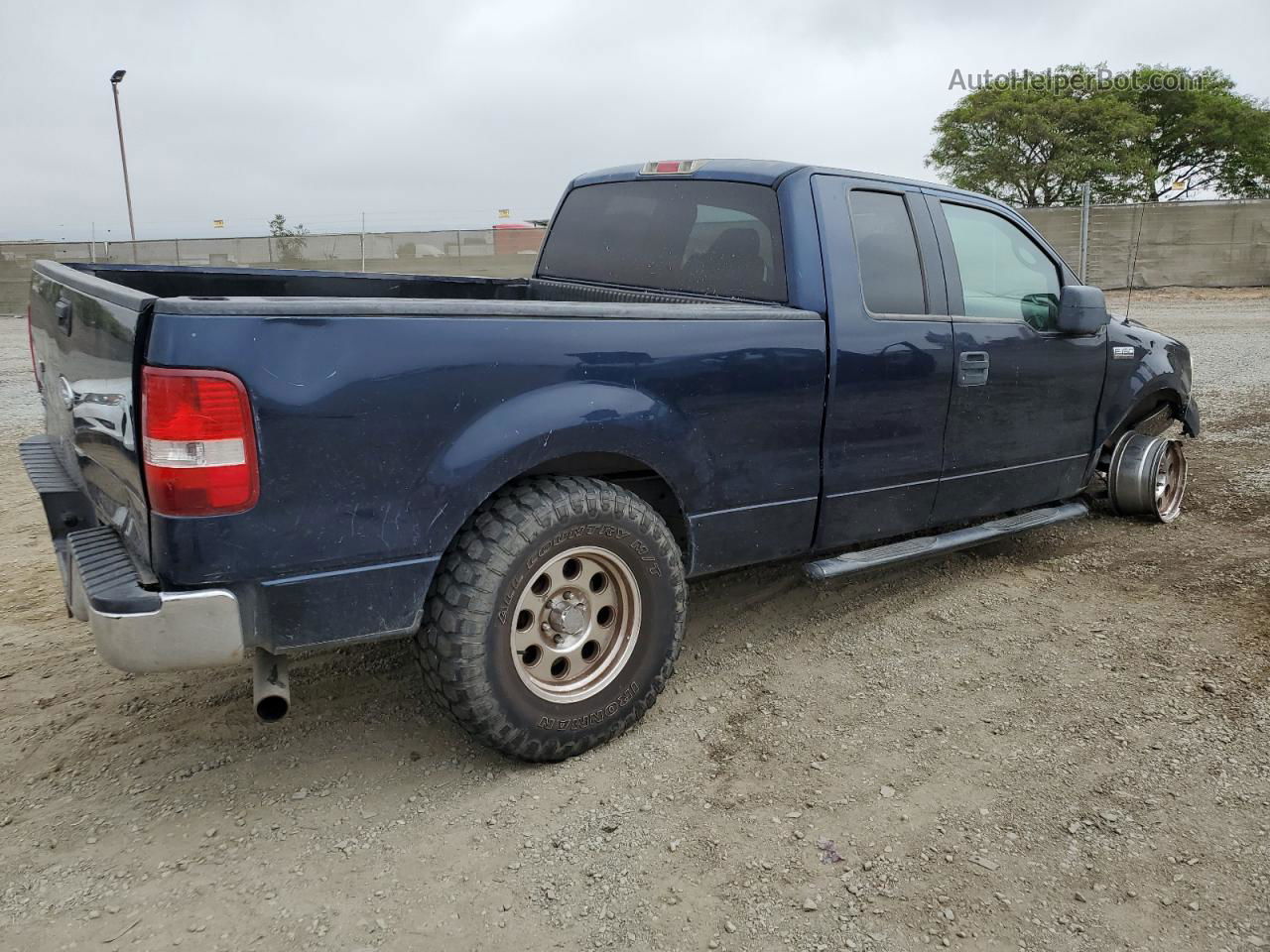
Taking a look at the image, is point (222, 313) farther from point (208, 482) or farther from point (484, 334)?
point (484, 334)

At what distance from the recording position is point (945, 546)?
4.18 meters

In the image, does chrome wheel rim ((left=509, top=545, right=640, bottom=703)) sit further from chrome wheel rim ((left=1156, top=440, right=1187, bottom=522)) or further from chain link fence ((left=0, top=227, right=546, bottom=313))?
chain link fence ((left=0, top=227, right=546, bottom=313))

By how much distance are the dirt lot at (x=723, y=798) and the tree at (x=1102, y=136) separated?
3625 centimetres

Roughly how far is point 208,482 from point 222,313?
40cm

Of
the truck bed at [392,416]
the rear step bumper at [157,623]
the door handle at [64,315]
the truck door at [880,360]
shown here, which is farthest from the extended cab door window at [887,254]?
the door handle at [64,315]

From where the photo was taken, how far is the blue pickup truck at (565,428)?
2.43 metres

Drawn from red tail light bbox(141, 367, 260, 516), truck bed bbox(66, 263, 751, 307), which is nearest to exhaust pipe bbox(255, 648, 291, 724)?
red tail light bbox(141, 367, 260, 516)

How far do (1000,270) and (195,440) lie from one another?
3.50m

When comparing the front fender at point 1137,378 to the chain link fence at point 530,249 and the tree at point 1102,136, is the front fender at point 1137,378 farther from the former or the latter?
the tree at point 1102,136

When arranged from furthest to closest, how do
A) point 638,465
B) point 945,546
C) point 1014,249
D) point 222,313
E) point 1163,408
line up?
point 1163,408
point 1014,249
point 945,546
point 638,465
point 222,313

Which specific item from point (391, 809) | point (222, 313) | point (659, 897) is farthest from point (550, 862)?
point (222, 313)

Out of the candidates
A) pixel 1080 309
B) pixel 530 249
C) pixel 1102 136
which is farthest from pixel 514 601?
pixel 1102 136

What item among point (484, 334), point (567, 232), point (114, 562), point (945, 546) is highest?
point (567, 232)

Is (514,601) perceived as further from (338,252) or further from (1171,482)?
(338,252)
